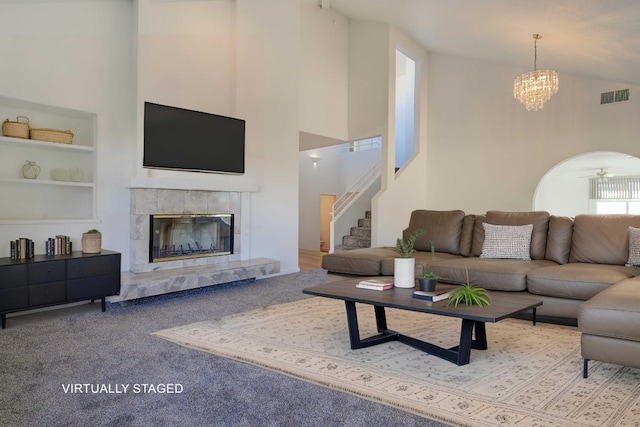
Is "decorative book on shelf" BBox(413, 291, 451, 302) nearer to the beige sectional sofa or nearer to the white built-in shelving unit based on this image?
the beige sectional sofa

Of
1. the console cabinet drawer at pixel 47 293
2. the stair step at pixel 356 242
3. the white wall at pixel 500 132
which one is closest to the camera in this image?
the console cabinet drawer at pixel 47 293

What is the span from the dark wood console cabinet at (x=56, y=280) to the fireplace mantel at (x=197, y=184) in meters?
0.86

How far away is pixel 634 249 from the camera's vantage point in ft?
Result: 11.7

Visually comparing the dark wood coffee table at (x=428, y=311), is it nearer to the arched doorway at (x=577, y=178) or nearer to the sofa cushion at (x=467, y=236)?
the sofa cushion at (x=467, y=236)

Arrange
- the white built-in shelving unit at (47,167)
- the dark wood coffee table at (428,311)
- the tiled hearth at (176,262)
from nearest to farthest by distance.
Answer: the dark wood coffee table at (428,311) → the white built-in shelving unit at (47,167) → the tiled hearth at (176,262)

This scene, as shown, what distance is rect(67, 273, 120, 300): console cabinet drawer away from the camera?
145 inches

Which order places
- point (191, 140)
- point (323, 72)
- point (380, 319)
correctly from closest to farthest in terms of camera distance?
point (380, 319), point (191, 140), point (323, 72)

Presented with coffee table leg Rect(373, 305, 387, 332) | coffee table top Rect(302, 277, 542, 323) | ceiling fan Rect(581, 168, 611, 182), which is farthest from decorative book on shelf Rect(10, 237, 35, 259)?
ceiling fan Rect(581, 168, 611, 182)

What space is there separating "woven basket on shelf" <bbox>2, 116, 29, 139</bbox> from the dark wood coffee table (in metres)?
2.95

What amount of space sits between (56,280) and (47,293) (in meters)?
0.12

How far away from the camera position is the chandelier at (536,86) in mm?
5465

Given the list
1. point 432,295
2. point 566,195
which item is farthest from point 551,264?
point 566,195

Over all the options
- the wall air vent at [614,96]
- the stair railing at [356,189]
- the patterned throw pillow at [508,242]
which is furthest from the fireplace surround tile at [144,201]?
the wall air vent at [614,96]

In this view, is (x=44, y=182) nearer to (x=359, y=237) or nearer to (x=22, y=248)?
(x=22, y=248)
